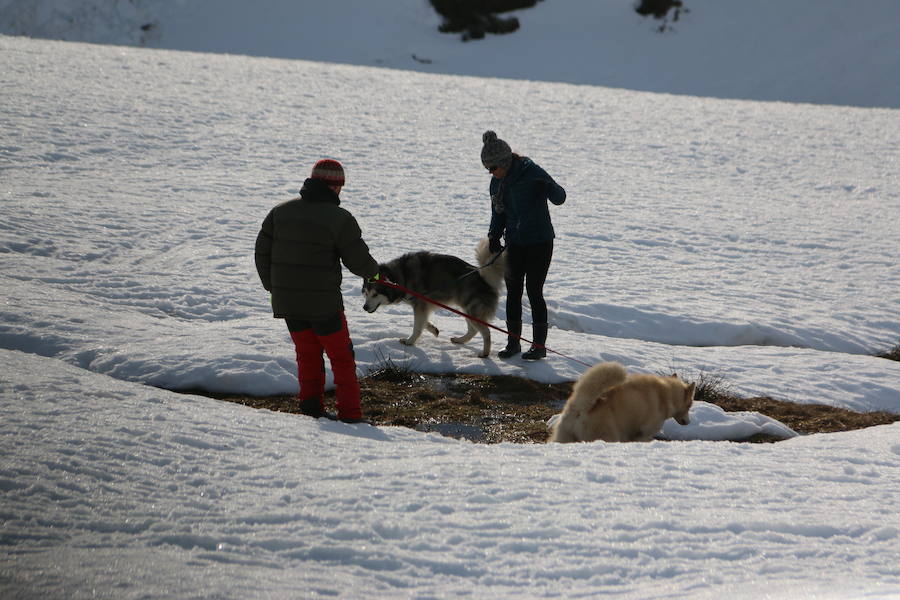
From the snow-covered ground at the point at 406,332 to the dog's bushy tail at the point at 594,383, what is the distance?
18.3 inches

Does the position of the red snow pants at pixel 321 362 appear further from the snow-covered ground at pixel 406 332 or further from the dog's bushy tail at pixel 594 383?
the dog's bushy tail at pixel 594 383

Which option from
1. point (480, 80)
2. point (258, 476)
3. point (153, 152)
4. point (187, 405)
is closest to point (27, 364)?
point (187, 405)

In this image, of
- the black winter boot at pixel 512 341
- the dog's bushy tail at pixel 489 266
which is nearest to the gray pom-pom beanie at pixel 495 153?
the dog's bushy tail at pixel 489 266

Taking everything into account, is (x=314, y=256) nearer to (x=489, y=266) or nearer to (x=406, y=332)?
(x=489, y=266)

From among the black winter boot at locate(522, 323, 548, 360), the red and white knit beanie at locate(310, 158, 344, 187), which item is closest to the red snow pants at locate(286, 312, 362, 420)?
the red and white knit beanie at locate(310, 158, 344, 187)

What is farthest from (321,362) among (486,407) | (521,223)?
(521,223)

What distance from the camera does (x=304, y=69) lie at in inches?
883

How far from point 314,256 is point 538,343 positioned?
10.3 ft

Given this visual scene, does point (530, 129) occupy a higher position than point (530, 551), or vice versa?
point (530, 129)

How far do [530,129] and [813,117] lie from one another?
8426mm

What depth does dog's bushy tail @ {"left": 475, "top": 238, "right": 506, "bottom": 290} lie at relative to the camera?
818 cm

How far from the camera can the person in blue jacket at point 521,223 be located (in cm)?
754

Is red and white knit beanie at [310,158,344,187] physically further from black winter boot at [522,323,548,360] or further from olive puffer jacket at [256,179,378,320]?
black winter boot at [522,323,548,360]

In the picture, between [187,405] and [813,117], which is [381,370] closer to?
[187,405]
